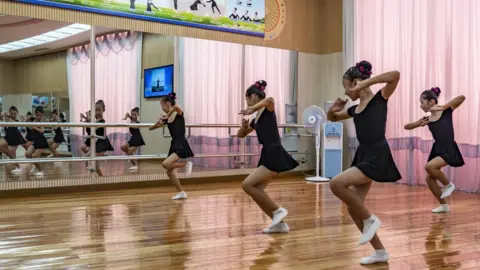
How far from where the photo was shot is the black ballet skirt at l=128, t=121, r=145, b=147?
678cm

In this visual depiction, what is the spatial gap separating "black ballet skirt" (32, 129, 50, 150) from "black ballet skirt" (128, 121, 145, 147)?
118cm

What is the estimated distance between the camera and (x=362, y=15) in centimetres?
762

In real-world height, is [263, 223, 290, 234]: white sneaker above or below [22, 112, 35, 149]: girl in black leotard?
below

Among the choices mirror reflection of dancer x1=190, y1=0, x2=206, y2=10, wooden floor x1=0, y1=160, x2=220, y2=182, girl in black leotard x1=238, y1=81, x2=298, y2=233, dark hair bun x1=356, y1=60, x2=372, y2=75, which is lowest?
wooden floor x1=0, y1=160, x2=220, y2=182

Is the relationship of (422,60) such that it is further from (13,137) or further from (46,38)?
(13,137)

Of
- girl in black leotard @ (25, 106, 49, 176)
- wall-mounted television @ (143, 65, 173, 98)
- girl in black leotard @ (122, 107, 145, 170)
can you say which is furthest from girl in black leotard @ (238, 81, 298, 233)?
wall-mounted television @ (143, 65, 173, 98)

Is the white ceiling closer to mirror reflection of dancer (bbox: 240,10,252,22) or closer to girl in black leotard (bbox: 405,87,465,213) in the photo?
mirror reflection of dancer (bbox: 240,10,252,22)

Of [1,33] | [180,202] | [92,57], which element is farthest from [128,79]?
[180,202]

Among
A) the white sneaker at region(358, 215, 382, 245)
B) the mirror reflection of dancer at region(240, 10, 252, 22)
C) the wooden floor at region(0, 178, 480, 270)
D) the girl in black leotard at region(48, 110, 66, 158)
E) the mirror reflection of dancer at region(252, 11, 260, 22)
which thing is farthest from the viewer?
the mirror reflection of dancer at region(252, 11, 260, 22)

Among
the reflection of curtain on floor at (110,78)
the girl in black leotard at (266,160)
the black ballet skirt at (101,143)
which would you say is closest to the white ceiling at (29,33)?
the reflection of curtain on floor at (110,78)

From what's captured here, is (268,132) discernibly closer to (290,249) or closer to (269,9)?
(290,249)

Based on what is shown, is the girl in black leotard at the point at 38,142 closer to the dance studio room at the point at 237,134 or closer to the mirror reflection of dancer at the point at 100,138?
the dance studio room at the point at 237,134

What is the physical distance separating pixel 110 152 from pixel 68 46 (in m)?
1.52

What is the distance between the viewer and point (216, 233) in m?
3.64
